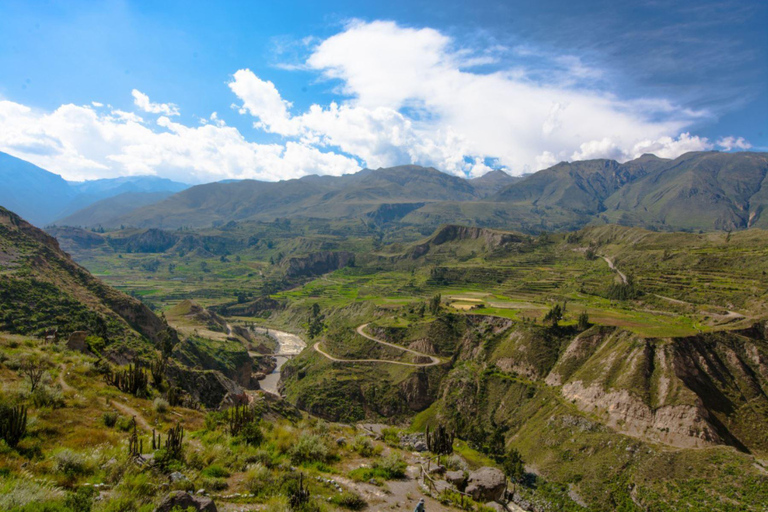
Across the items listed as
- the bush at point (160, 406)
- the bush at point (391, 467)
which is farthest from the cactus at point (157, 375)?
the bush at point (391, 467)

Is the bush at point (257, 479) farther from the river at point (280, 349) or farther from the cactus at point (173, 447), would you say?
the river at point (280, 349)

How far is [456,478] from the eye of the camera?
1809cm

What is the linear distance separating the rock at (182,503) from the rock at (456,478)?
12150 mm

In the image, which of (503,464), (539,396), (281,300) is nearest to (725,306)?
(539,396)

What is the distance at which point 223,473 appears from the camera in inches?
568


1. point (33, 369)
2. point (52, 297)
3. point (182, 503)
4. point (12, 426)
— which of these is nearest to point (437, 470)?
point (182, 503)

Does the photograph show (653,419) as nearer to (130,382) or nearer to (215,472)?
(215,472)

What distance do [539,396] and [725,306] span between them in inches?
1920

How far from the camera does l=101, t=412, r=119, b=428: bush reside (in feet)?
56.5

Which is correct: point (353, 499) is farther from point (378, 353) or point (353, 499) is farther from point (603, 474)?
point (378, 353)

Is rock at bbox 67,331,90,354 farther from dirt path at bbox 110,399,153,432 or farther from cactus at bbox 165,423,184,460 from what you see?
cactus at bbox 165,423,184,460

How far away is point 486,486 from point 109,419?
18882 mm

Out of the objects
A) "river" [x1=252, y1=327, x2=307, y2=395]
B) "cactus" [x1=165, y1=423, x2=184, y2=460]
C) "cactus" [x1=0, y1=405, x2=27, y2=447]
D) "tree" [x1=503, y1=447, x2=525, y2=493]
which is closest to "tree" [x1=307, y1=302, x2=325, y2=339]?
"river" [x1=252, y1=327, x2=307, y2=395]

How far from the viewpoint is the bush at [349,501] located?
13945 millimetres
